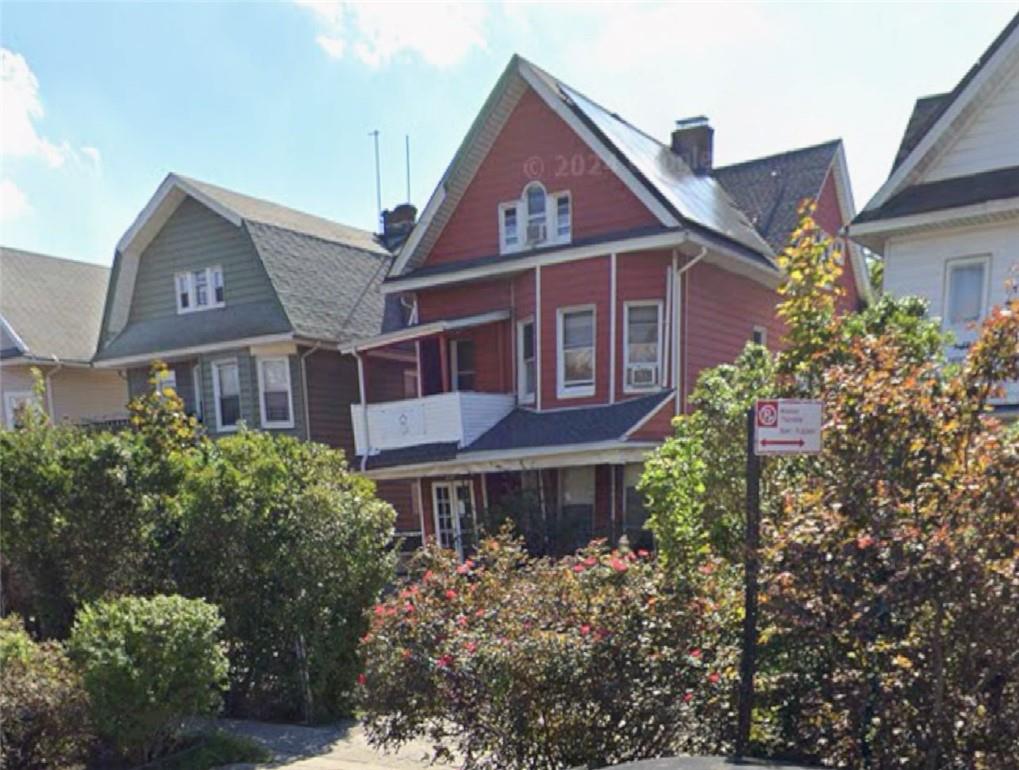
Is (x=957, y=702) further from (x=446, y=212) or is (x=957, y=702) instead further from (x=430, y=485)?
(x=446, y=212)

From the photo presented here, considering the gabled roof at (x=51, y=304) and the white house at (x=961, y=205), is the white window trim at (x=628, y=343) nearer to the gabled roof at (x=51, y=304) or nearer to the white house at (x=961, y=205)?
the white house at (x=961, y=205)

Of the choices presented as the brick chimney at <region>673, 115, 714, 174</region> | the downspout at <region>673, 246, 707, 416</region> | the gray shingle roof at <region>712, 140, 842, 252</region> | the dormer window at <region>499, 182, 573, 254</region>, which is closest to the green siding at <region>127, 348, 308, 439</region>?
the dormer window at <region>499, 182, 573, 254</region>

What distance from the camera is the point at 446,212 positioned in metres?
14.8

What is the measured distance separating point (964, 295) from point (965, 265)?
441 millimetres

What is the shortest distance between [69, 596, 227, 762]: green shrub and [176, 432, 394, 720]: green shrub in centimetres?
104

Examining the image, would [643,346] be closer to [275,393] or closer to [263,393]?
[275,393]

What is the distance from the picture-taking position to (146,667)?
5.23 m

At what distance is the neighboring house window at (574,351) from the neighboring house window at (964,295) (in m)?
5.65

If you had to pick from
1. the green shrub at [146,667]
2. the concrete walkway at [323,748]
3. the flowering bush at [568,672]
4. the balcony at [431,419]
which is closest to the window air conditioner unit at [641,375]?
the balcony at [431,419]

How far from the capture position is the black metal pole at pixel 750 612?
364 centimetres

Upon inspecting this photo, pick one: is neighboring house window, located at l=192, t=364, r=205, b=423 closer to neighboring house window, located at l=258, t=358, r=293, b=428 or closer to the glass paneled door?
neighboring house window, located at l=258, t=358, r=293, b=428

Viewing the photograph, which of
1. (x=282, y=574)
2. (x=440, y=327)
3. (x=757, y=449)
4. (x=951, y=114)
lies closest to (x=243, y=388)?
(x=440, y=327)

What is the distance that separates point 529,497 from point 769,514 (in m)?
8.19

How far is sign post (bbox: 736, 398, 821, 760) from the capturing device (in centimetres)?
360
